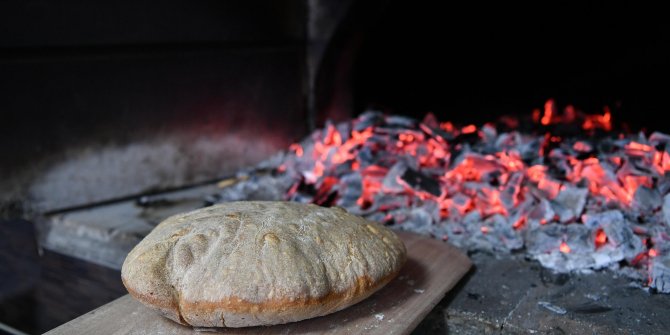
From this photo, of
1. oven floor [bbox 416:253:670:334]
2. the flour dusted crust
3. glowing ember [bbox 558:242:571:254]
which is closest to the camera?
the flour dusted crust

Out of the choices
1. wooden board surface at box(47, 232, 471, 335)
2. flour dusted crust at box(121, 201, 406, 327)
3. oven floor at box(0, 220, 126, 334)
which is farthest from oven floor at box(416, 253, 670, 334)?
oven floor at box(0, 220, 126, 334)

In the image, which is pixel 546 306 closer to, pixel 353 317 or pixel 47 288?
pixel 353 317

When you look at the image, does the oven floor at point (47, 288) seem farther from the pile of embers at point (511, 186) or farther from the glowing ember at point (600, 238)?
the glowing ember at point (600, 238)

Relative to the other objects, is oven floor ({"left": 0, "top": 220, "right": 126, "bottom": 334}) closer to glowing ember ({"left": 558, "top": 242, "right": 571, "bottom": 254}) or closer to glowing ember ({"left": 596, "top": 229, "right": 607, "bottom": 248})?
glowing ember ({"left": 558, "top": 242, "right": 571, "bottom": 254})

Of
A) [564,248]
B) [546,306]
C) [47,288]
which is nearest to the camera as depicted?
[546,306]

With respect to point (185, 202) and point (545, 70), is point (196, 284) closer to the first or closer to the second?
point (185, 202)

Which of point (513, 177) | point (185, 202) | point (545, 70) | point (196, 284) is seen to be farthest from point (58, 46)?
point (545, 70)

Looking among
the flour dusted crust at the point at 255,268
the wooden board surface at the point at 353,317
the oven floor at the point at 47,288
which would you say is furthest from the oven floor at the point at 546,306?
the oven floor at the point at 47,288

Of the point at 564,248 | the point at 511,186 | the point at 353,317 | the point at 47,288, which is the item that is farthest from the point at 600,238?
the point at 47,288
